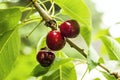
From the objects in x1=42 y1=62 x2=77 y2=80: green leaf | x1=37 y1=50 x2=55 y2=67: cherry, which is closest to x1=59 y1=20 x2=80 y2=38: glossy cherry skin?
x1=37 y1=50 x2=55 y2=67: cherry

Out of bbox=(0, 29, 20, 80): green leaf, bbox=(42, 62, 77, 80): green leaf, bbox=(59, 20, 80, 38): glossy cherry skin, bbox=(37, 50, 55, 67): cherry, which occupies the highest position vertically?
bbox=(0, 29, 20, 80): green leaf

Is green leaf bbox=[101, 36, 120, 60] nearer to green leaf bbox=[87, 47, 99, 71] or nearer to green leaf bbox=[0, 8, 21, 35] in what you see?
green leaf bbox=[87, 47, 99, 71]

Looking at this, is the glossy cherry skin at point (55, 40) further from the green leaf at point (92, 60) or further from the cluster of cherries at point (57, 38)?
the green leaf at point (92, 60)

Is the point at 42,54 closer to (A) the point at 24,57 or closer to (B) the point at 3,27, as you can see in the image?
(B) the point at 3,27

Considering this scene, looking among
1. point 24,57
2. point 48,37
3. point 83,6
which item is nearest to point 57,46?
point 48,37

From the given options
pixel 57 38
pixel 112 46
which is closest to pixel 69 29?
pixel 57 38

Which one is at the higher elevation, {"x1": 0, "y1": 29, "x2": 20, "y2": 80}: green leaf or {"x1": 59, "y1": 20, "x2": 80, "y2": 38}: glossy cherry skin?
{"x1": 0, "y1": 29, "x2": 20, "y2": 80}: green leaf
